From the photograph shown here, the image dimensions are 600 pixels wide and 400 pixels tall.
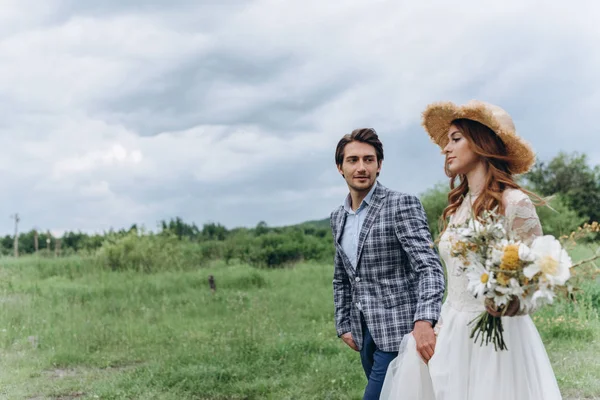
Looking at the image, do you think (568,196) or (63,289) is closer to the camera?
(63,289)

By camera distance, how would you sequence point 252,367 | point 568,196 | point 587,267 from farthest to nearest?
point 568,196 < point 252,367 < point 587,267

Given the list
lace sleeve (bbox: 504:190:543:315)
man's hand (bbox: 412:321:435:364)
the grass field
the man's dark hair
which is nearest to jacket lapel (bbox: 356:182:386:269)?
the man's dark hair

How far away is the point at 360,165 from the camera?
362cm

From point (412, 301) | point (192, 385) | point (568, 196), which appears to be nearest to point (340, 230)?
point (412, 301)

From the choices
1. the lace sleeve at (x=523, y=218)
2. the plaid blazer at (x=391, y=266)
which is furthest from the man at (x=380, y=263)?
the lace sleeve at (x=523, y=218)

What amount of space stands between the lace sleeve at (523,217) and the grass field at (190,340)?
411 centimetres

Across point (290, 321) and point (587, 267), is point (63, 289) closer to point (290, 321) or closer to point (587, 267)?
point (290, 321)

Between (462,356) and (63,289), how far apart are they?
1208cm

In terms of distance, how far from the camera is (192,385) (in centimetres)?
710

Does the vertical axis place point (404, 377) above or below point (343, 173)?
below

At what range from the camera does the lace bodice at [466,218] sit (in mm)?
2730

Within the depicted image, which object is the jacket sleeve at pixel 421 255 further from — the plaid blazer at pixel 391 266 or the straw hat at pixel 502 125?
the straw hat at pixel 502 125

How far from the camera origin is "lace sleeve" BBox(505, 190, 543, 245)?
272 cm

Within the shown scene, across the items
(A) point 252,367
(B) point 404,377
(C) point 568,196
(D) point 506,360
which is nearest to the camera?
(D) point 506,360
